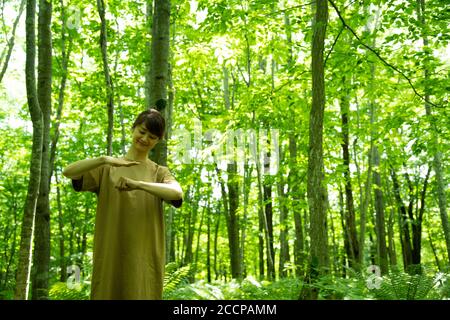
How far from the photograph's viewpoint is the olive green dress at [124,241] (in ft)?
7.43

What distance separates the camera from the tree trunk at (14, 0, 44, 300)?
4.66 metres

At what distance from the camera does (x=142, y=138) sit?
2436 mm

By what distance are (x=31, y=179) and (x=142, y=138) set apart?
2.95m

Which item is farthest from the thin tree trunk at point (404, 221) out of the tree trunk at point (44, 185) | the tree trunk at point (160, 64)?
the tree trunk at point (160, 64)

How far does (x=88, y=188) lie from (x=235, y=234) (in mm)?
11373

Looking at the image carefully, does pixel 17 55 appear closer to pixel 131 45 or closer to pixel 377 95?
pixel 131 45

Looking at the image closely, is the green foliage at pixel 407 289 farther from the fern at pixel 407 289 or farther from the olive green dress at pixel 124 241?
the olive green dress at pixel 124 241

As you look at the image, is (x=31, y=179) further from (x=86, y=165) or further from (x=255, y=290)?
(x=255, y=290)

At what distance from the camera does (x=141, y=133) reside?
95.7 inches

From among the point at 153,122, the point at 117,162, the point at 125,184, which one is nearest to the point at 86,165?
the point at 117,162

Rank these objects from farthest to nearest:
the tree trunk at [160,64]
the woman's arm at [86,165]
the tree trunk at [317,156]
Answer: the tree trunk at [317,156], the tree trunk at [160,64], the woman's arm at [86,165]

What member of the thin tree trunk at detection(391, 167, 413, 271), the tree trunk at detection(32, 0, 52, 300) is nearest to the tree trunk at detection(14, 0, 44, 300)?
the tree trunk at detection(32, 0, 52, 300)

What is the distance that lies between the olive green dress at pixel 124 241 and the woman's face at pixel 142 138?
0.19 meters
